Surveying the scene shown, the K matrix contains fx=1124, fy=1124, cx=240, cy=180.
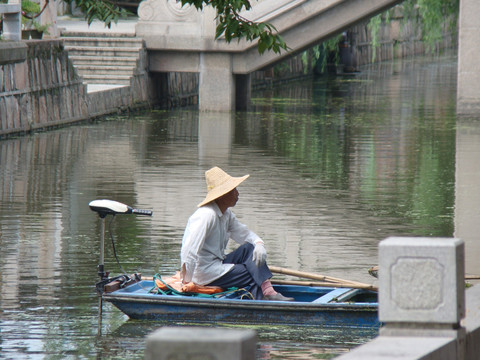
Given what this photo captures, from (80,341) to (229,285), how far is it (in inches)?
52.8

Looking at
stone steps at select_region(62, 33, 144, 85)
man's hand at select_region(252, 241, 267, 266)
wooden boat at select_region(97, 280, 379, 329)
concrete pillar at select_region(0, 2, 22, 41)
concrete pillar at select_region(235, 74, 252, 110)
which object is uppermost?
concrete pillar at select_region(0, 2, 22, 41)

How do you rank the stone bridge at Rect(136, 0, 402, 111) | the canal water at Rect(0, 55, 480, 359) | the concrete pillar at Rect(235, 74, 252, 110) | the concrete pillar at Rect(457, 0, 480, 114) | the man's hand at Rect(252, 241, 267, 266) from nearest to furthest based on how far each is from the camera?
the canal water at Rect(0, 55, 480, 359), the man's hand at Rect(252, 241, 267, 266), the concrete pillar at Rect(457, 0, 480, 114), the stone bridge at Rect(136, 0, 402, 111), the concrete pillar at Rect(235, 74, 252, 110)

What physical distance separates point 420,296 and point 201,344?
87.9 inches

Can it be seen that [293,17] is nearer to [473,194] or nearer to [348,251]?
[473,194]

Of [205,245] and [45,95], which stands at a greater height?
[45,95]

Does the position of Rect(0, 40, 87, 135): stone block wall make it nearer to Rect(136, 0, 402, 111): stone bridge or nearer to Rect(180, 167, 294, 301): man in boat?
Rect(136, 0, 402, 111): stone bridge

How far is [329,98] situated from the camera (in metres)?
31.1

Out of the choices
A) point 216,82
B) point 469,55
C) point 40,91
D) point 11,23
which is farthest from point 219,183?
point 216,82

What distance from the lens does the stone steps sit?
1006 inches

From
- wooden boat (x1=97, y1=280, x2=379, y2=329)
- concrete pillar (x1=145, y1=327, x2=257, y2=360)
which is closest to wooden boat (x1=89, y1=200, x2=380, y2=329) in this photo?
wooden boat (x1=97, y1=280, x2=379, y2=329)

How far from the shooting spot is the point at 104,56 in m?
26.1

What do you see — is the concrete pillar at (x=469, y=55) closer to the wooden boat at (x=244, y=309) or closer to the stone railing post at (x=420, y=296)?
the wooden boat at (x=244, y=309)

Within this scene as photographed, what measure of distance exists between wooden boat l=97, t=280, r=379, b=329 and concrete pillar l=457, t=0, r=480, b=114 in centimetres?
1529

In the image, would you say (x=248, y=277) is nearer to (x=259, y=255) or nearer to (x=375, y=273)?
(x=259, y=255)
